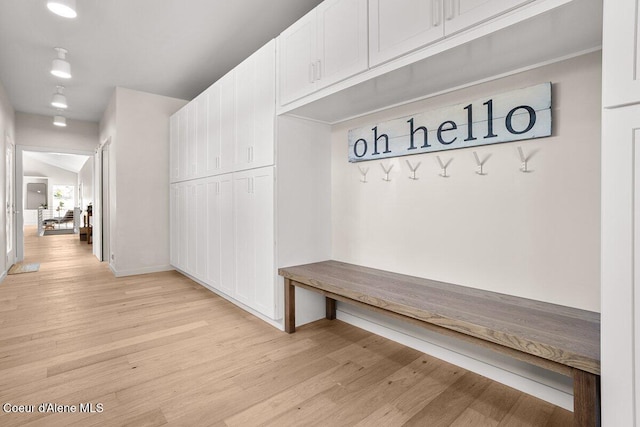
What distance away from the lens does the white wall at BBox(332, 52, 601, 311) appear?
61.2 inches

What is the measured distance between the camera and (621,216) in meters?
Result: 1.02

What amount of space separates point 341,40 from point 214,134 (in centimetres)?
202

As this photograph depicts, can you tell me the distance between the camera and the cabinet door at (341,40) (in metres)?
1.88

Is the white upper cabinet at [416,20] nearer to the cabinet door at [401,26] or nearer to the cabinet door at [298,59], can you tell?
the cabinet door at [401,26]

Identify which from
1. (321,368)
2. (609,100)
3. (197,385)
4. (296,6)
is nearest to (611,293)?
(609,100)

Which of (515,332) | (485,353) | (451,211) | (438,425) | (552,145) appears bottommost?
(438,425)

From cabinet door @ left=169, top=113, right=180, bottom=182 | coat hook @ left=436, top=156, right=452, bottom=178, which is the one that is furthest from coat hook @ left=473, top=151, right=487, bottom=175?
cabinet door @ left=169, top=113, right=180, bottom=182

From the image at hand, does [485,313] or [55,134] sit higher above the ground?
[55,134]

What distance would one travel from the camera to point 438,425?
1491 millimetres

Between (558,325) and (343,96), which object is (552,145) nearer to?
(558,325)

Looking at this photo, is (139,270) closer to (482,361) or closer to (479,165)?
(482,361)

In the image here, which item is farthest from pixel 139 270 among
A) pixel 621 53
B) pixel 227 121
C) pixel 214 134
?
pixel 621 53

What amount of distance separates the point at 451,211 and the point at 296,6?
88.6 inches

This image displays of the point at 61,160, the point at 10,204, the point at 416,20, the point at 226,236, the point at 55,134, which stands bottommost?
the point at 226,236
